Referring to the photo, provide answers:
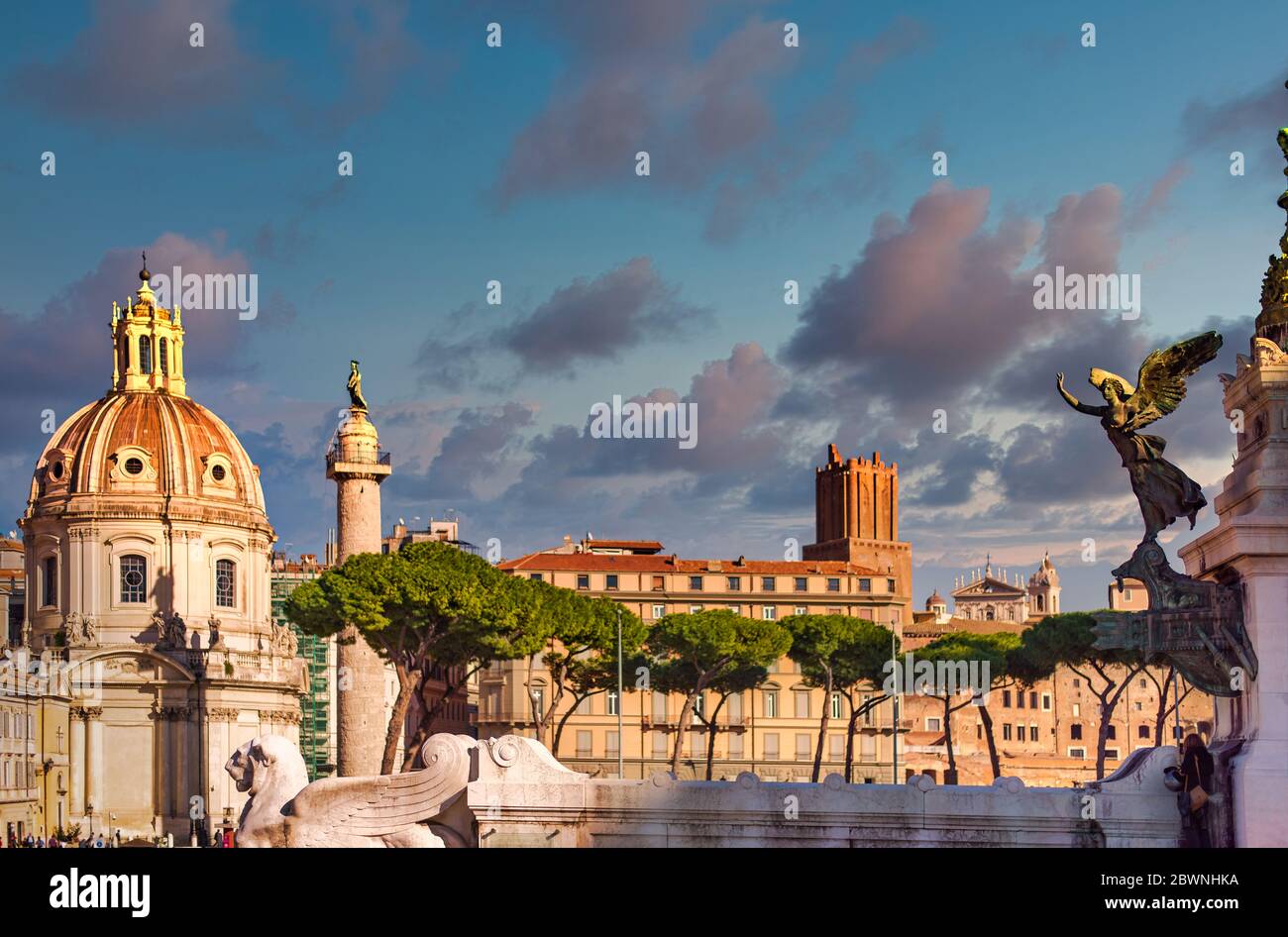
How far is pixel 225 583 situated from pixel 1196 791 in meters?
81.1

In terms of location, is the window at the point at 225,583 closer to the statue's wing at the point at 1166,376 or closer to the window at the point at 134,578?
the window at the point at 134,578

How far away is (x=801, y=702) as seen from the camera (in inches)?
5025

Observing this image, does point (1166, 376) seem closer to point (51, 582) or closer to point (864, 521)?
point (51, 582)

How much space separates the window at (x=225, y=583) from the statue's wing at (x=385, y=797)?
7768cm

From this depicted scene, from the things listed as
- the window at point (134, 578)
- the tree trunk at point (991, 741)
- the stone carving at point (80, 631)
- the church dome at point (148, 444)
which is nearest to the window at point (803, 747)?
the tree trunk at point (991, 741)

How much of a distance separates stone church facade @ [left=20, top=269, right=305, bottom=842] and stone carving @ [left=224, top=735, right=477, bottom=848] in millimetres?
67658

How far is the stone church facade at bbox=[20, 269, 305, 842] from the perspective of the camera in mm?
91688

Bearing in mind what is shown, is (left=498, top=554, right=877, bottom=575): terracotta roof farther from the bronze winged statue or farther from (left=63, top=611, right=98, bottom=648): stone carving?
the bronze winged statue

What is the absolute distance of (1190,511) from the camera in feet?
75.2

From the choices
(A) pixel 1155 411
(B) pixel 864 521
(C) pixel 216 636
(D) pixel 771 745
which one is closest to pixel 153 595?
(C) pixel 216 636

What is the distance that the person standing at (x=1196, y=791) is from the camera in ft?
71.8

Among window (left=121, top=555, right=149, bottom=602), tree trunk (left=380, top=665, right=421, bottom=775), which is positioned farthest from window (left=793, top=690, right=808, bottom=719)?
tree trunk (left=380, top=665, right=421, bottom=775)
